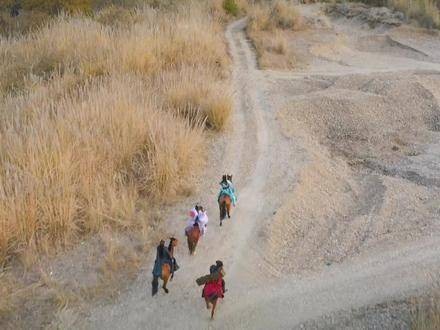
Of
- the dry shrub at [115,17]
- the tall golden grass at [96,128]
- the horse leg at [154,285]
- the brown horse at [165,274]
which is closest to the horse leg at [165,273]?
the brown horse at [165,274]

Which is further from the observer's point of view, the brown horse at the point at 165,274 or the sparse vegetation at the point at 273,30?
the sparse vegetation at the point at 273,30

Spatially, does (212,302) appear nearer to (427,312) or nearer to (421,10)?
(427,312)

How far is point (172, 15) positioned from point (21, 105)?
8.12 metres

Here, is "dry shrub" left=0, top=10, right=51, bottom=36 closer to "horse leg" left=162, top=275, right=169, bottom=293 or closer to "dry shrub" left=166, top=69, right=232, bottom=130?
"dry shrub" left=166, top=69, right=232, bottom=130

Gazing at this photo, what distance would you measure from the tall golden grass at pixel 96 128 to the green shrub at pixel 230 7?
804cm

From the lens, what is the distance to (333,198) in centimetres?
796

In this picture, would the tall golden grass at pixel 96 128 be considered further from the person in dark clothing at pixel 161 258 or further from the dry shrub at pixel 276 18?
the dry shrub at pixel 276 18

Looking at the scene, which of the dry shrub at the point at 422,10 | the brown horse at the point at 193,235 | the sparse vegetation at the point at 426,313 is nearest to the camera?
Answer: the sparse vegetation at the point at 426,313

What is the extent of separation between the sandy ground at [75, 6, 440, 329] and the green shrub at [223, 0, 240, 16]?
7.93 metres

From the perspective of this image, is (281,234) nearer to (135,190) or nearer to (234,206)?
(234,206)

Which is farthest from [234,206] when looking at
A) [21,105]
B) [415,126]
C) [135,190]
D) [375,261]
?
[415,126]

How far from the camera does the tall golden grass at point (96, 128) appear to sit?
6.69 meters

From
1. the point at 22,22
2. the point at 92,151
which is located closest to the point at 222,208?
the point at 92,151

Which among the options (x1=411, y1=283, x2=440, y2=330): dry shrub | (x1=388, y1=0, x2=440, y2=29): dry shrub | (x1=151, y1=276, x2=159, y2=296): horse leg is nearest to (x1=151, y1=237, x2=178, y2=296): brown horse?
(x1=151, y1=276, x2=159, y2=296): horse leg
